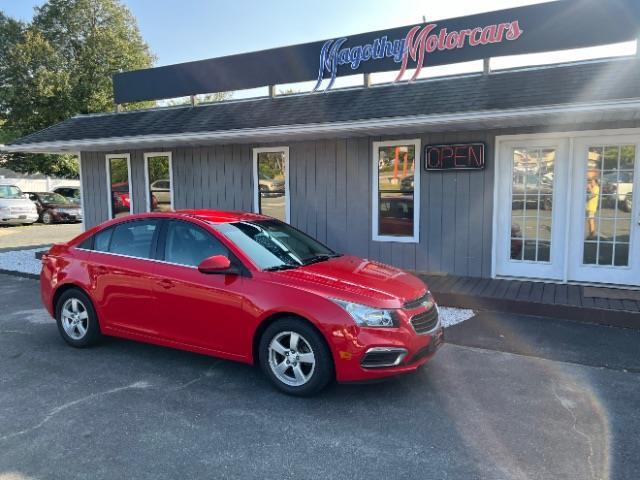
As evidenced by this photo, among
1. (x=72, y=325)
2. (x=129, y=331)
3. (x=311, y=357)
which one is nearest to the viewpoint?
(x=311, y=357)

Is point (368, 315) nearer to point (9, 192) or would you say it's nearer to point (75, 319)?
point (75, 319)

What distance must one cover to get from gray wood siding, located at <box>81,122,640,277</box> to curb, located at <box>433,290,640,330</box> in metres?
1.34

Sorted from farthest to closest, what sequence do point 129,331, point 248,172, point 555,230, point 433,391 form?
point 248,172, point 555,230, point 129,331, point 433,391

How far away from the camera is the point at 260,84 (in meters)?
9.85

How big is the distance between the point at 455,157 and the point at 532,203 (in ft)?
4.39

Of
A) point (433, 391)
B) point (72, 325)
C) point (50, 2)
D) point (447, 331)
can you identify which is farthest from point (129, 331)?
point (50, 2)

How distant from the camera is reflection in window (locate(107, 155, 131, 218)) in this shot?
11.3 meters

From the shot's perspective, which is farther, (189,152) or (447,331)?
(189,152)

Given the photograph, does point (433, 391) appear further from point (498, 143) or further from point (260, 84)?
point (260, 84)

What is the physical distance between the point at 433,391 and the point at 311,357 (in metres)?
1.10

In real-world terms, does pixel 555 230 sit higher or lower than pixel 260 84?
lower

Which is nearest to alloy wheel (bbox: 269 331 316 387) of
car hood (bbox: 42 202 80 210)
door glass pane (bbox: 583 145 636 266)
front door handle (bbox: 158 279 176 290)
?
front door handle (bbox: 158 279 176 290)

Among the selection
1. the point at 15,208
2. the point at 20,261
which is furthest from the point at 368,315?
the point at 15,208

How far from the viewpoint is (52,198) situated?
2086 cm
